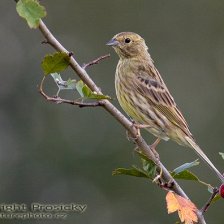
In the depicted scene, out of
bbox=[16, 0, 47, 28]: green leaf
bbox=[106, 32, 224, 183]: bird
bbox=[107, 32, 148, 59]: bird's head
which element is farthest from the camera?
bbox=[107, 32, 148, 59]: bird's head

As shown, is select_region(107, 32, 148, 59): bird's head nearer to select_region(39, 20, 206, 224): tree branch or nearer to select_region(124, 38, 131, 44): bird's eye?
select_region(124, 38, 131, 44): bird's eye

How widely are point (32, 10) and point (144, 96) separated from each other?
2709mm

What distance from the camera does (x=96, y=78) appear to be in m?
11.7

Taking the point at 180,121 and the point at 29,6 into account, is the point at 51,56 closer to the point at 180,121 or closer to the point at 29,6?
the point at 29,6

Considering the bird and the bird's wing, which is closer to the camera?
the bird

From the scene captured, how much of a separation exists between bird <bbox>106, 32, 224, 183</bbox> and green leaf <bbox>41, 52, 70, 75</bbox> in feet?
5.97

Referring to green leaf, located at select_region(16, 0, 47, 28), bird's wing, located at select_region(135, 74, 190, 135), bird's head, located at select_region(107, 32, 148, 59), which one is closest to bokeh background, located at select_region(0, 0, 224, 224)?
bird's head, located at select_region(107, 32, 148, 59)

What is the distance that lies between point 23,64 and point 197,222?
8546 millimetres

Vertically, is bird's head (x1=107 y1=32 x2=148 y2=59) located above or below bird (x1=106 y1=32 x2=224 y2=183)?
above

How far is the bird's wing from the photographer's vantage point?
6238 mm

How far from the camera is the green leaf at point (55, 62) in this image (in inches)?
153

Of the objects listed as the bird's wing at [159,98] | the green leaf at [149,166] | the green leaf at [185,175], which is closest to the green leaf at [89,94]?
the green leaf at [149,166]

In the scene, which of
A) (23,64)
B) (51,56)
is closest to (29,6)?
(51,56)

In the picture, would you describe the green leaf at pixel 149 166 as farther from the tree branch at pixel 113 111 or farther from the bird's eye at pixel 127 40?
the bird's eye at pixel 127 40
